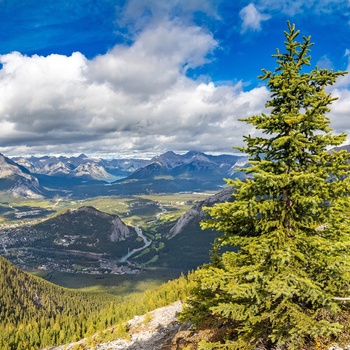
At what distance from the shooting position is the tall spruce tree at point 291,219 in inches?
708

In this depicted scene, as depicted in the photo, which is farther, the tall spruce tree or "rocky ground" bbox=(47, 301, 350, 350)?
"rocky ground" bbox=(47, 301, 350, 350)

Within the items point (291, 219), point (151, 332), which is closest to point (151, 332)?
point (151, 332)

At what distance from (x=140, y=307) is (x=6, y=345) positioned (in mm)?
77372

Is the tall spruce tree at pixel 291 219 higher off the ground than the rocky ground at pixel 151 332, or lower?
higher

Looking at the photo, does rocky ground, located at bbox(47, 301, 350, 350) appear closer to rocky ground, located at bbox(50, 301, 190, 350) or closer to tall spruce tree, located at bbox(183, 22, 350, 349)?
rocky ground, located at bbox(50, 301, 190, 350)

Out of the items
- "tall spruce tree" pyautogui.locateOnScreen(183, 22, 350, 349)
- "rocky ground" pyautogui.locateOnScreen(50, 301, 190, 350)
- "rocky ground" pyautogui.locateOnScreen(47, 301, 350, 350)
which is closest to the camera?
"tall spruce tree" pyautogui.locateOnScreen(183, 22, 350, 349)

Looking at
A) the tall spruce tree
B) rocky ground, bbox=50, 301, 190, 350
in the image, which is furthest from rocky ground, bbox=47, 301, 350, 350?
the tall spruce tree

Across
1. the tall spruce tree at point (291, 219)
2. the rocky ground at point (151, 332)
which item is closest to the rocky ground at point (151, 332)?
the rocky ground at point (151, 332)

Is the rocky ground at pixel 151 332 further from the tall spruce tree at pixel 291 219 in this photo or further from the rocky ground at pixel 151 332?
the tall spruce tree at pixel 291 219

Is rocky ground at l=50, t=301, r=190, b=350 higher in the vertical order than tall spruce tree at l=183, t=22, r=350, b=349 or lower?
lower

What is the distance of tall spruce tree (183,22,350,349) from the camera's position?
708 inches

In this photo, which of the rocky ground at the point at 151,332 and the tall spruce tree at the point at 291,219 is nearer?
the tall spruce tree at the point at 291,219

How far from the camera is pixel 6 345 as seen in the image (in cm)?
14762

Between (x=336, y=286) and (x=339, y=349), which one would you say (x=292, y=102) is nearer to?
(x=336, y=286)
